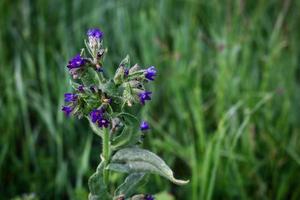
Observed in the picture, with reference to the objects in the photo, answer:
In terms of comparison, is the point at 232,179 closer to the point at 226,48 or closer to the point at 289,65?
the point at 226,48

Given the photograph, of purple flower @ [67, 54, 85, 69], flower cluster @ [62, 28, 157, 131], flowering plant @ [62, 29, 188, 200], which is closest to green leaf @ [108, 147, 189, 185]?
flowering plant @ [62, 29, 188, 200]

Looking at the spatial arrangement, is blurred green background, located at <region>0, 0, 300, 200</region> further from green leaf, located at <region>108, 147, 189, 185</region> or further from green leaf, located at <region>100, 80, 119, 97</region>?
green leaf, located at <region>100, 80, 119, 97</region>

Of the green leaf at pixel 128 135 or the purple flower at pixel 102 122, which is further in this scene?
the green leaf at pixel 128 135

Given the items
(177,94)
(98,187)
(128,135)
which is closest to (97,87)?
(128,135)

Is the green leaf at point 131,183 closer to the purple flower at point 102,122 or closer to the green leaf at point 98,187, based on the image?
the green leaf at point 98,187

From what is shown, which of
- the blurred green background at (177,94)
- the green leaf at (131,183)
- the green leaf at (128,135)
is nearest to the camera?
the green leaf at (128,135)

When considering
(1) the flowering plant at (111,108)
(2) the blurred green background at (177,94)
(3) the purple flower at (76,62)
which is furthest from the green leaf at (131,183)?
(2) the blurred green background at (177,94)

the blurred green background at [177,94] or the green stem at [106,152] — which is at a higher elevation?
the blurred green background at [177,94]

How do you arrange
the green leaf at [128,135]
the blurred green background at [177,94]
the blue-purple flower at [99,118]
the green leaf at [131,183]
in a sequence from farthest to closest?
the blurred green background at [177,94]
the green leaf at [131,183]
the green leaf at [128,135]
the blue-purple flower at [99,118]
